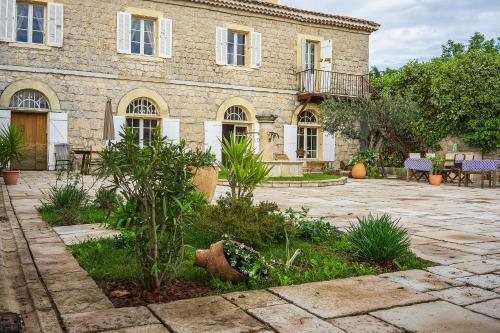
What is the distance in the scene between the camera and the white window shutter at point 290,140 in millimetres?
16125

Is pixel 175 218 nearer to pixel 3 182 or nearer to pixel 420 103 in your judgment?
pixel 3 182

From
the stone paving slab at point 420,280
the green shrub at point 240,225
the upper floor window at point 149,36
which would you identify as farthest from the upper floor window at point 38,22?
the stone paving slab at point 420,280

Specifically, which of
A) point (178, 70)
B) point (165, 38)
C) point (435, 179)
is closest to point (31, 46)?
point (165, 38)

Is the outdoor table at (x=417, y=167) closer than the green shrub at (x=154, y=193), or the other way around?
the green shrub at (x=154, y=193)

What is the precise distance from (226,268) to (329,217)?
11.1 ft

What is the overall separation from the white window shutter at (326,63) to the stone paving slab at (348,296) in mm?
14045

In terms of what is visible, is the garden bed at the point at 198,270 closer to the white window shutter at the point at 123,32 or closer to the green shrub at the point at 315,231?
the green shrub at the point at 315,231

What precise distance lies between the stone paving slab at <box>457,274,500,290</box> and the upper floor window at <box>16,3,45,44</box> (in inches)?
500

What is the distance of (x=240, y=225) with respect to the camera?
4.10m

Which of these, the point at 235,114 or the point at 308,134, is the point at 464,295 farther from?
the point at 308,134

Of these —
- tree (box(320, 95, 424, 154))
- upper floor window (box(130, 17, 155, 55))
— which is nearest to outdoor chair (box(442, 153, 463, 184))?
tree (box(320, 95, 424, 154))

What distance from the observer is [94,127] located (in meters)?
13.2

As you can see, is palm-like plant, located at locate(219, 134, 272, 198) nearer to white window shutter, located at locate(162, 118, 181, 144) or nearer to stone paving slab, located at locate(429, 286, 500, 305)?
stone paving slab, located at locate(429, 286, 500, 305)

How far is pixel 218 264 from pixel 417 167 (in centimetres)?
1116
